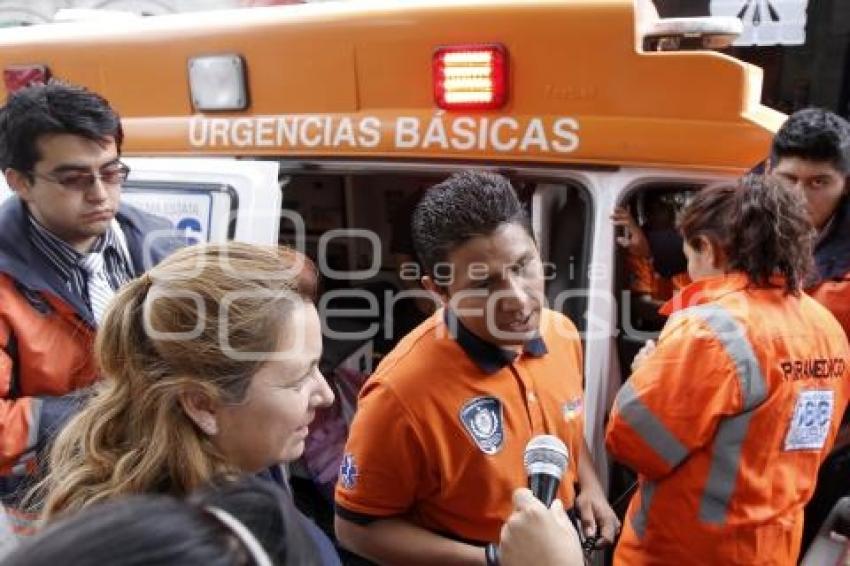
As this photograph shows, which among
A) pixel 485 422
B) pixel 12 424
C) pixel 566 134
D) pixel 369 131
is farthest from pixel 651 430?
pixel 12 424

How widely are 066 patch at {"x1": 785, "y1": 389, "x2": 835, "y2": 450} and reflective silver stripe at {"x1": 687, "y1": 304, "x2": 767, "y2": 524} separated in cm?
13

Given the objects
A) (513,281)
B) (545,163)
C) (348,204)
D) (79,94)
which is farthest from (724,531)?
(348,204)

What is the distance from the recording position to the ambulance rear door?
2227 mm

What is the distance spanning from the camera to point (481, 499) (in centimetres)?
156

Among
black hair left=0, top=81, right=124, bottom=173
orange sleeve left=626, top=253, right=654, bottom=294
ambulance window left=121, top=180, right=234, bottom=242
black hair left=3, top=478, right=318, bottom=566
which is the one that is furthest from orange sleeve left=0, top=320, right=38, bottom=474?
orange sleeve left=626, top=253, right=654, bottom=294

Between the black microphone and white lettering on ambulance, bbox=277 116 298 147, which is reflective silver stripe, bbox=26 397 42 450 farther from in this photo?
white lettering on ambulance, bbox=277 116 298 147

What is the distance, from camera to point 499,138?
221 cm

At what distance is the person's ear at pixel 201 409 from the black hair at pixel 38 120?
3.37 ft

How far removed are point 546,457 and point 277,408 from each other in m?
0.51

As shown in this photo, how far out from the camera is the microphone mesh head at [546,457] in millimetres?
1264

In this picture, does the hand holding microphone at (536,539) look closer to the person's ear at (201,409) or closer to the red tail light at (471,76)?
the person's ear at (201,409)

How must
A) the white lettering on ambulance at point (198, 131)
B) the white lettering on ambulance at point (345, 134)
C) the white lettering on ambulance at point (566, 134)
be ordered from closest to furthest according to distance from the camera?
the white lettering on ambulance at point (566, 134) < the white lettering on ambulance at point (345, 134) < the white lettering on ambulance at point (198, 131)

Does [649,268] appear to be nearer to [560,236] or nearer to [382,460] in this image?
[560,236]

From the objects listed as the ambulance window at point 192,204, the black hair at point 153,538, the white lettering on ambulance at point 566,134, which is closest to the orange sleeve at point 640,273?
the white lettering on ambulance at point 566,134
